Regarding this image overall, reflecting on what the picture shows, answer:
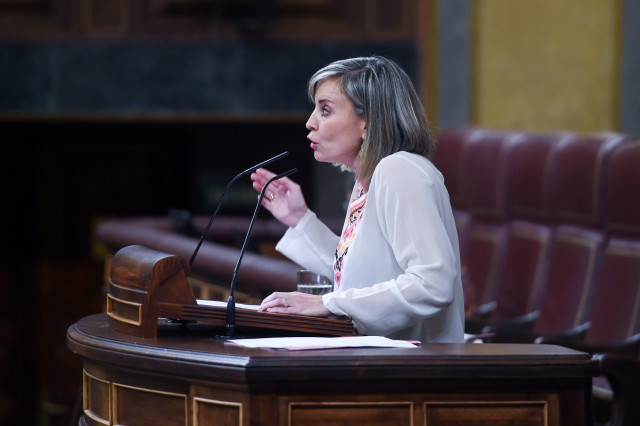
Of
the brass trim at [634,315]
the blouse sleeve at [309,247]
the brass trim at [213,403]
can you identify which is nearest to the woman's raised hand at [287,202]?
the blouse sleeve at [309,247]

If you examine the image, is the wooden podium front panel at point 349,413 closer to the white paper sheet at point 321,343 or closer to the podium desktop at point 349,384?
the podium desktop at point 349,384

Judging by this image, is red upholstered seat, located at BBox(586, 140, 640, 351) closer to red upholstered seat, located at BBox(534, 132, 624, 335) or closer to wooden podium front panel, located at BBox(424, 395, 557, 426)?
red upholstered seat, located at BBox(534, 132, 624, 335)

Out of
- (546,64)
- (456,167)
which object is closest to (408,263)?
(456,167)

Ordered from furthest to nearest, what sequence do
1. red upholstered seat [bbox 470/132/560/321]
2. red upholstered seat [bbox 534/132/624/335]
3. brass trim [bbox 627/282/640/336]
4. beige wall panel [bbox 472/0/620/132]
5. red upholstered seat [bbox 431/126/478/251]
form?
1. beige wall panel [bbox 472/0/620/132]
2. red upholstered seat [bbox 431/126/478/251]
3. red upholstered seat [bbox 470/132/560/321]
4. red upholstered seat [bbox 534/132/624/335]
5. brass trim [bbox 627/282/640/336]

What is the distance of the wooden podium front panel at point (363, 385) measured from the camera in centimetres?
Answer: 174

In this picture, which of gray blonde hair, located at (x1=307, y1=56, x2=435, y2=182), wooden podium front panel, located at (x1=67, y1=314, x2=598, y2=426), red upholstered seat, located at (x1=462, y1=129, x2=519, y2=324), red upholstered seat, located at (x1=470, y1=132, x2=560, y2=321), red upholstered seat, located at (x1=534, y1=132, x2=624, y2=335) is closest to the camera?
wooden podium front panel, located at (x1=67, y1=314, x2=598, y2=426)

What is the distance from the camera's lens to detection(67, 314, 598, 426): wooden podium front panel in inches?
68.4

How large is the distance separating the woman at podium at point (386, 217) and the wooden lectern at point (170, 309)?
1.9 inches

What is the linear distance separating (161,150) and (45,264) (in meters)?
1.13

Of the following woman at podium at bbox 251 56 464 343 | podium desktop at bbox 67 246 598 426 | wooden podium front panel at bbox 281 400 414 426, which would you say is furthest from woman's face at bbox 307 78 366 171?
wooden podium front panel at bbox 281 400 414 426

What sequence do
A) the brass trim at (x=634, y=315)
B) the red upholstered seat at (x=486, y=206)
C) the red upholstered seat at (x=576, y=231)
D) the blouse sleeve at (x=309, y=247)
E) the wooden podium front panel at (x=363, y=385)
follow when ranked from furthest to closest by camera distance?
1. the red upholstered seat at (x=486, y=206)
2. the red upholstered seat at (x=576, y=231)
3. the brass trim at (x=634, y=315)
4. the blouse sleeve at (x=309, y=247)
5. the wooden podium front panel at (x=363, y=385)

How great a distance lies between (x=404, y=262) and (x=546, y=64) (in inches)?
160

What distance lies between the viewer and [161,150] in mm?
7102

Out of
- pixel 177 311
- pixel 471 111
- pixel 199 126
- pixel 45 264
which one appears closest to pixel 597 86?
pixel 471 111
